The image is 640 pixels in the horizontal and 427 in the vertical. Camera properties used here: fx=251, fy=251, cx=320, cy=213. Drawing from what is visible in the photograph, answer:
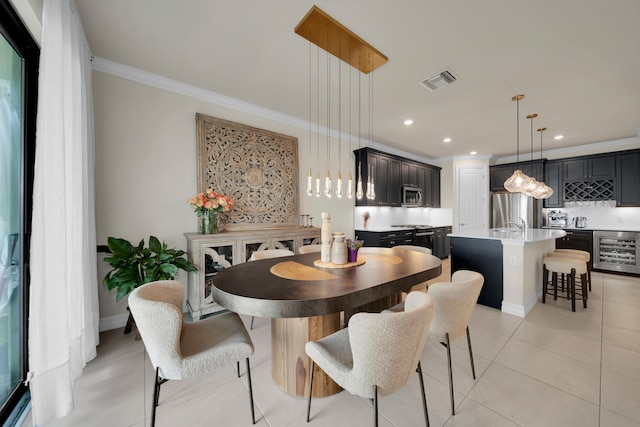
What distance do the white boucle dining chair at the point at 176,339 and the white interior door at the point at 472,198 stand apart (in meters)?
6.54

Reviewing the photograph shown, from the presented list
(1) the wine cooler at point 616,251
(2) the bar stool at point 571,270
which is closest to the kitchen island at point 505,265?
(2) the bar stool at point 571,270

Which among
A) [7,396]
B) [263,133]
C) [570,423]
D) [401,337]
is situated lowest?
[570,423]

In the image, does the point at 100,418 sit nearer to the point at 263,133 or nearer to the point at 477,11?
the point at 263,133

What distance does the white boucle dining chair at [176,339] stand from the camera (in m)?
1.21

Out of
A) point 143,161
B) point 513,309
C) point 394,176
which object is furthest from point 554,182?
point 143,161

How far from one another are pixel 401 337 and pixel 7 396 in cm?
243

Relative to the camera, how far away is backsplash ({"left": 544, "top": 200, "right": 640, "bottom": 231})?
5.12 meters

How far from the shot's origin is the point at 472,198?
6480mm

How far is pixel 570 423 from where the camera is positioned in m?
1.46

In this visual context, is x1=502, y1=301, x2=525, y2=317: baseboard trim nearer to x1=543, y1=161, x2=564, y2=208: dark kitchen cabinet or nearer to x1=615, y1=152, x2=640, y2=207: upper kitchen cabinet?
x1=543, y1=161, x2=564, y2=208: dark kitchen cabinet

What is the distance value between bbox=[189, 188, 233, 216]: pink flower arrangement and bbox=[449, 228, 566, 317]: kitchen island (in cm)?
315

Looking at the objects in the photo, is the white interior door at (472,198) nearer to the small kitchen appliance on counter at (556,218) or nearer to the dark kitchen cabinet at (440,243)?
the dark kitchen cabinet at (440,243)

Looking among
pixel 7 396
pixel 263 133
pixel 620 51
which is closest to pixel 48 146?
pixel 7 396

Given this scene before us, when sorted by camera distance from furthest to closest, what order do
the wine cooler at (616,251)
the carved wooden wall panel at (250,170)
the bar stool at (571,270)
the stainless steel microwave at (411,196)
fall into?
the stainless steel microwave at (411,196) → the wine cooler at (616,251) → the carved wooden wall panel at (250,170) → the bar stool at (571,270)
